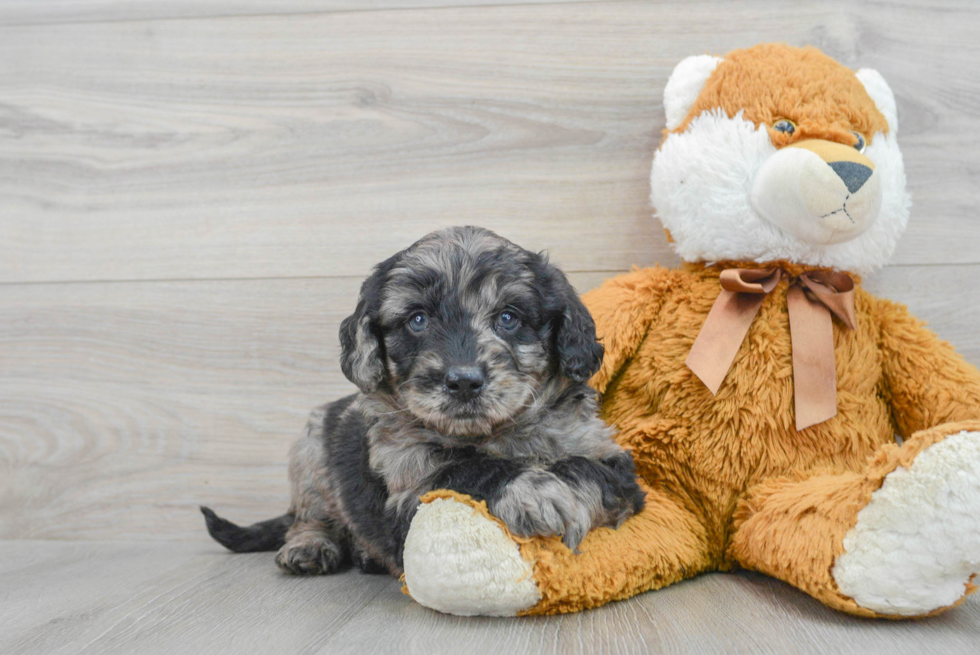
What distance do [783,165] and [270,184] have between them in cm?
149

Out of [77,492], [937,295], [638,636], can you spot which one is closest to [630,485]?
[638,636]

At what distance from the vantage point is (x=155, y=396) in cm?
234

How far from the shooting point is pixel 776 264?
1.77 meters

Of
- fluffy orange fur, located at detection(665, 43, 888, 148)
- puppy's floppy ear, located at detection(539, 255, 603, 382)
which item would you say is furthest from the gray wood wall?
puppy's floppy ear, located at detection(539, 255, 603, 382)

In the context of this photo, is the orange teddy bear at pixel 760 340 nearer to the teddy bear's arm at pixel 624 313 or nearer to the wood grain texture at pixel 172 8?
the teddy bear's arm at pixel 624 313

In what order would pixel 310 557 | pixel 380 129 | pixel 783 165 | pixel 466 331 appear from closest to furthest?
1. pixel 466 331
2. pixel 783 165
3. pixel 310 557
4. pixel 380 129

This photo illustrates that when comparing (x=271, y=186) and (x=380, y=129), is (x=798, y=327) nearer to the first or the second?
(x=380, y=129)

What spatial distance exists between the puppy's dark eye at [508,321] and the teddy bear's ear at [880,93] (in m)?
1.09

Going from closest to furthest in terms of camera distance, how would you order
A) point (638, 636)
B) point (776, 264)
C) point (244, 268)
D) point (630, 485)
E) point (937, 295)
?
1. point (638, 636)
2. point (630, 485)
3. point (776, 264)
4. point (937, 295)
5. point (244, 268)

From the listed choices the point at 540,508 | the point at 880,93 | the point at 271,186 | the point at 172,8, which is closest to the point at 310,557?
the point at 540,508

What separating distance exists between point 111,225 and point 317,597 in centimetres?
142

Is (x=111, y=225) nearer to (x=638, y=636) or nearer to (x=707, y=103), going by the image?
(x=707, y=103)

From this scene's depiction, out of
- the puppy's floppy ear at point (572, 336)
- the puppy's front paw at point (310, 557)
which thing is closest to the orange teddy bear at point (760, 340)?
the puppy's floppy ear at point (572, 336)

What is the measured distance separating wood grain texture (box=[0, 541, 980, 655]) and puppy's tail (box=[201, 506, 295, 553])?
190 millimetres
